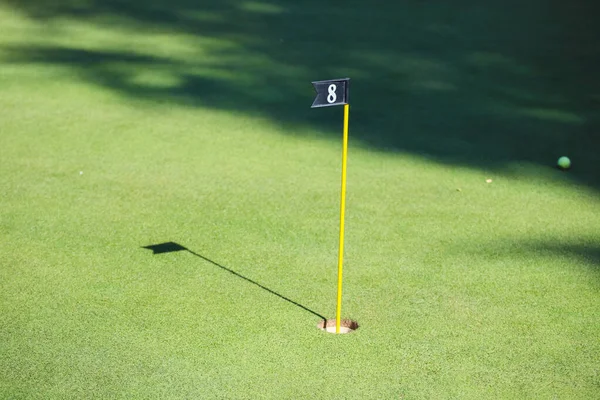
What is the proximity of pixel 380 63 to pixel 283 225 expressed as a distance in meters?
4.97

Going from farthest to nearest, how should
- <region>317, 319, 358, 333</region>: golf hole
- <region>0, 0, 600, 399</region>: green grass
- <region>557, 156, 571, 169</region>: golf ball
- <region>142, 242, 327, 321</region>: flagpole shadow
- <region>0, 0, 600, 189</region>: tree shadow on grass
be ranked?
<region>0, 0, 600, 189</region>: tree shadow on grass
<region>557, 156, 571, 169</region>: golf ball
<region>142, 242, 327, 321</region>: flagpole shadow
<region>317, 319, 358, 333</region>: golf hole
<region>0, 0, 600, 399</region>: green grass

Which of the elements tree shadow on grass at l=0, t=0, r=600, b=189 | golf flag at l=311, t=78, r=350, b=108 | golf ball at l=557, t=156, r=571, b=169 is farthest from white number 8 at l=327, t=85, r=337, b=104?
golf ball at l=557, t=156, r=571, b=169

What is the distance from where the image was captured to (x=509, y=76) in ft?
33.7

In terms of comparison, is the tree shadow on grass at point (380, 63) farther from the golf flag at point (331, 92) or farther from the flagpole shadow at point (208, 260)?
the golf flag at point (331, 92)

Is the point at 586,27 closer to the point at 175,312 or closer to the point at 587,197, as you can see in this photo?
the point at 587,197

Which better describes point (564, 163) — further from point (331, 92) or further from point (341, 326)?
point (331, 92)

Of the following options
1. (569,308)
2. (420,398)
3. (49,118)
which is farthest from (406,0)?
(420,398)

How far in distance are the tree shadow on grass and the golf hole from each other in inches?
128

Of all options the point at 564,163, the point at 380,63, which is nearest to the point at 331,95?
the point at 564,163

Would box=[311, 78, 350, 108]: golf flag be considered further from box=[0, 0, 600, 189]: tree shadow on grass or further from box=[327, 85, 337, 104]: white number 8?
box=[0, 0, 600, 189]: tree shadow on grass

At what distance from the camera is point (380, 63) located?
10750 millimetres

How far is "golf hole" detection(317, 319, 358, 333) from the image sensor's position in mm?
5012

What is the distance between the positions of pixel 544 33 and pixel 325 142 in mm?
5581

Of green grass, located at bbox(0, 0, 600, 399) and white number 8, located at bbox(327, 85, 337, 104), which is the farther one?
green grass, located at bbox(0, 0, 600, 399)
